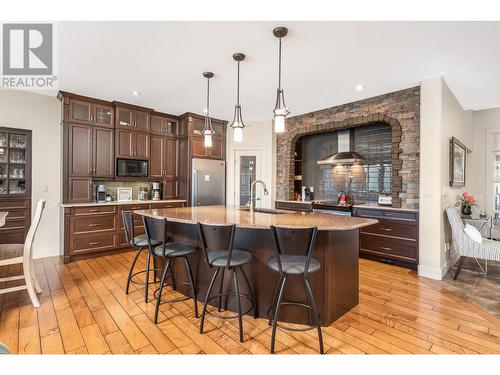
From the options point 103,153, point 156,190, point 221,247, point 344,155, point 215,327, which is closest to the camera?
point 221,247

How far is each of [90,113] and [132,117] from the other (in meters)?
0.69

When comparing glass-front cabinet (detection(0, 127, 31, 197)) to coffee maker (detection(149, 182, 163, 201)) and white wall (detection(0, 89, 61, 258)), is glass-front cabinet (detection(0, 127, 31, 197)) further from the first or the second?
coffee maker (detection(149, 182, 163, 201))

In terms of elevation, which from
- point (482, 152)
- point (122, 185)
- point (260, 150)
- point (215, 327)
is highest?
point (260, 150)

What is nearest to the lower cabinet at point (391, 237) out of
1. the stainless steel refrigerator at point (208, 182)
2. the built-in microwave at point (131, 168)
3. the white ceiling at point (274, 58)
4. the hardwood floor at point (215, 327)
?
the hardwood floor at point (215, 327)

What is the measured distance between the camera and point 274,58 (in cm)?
300

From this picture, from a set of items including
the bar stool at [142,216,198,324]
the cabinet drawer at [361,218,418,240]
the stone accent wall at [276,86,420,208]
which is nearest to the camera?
the bar stool at [142,216,198,324]

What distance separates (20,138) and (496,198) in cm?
869

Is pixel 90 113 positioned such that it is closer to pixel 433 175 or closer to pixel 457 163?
pixel 433 175

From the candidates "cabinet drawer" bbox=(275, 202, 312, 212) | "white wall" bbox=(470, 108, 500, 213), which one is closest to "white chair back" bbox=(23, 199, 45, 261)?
"cabinet drawer" bbox=(275, 202, 312, 212)

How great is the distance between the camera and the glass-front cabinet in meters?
3.98

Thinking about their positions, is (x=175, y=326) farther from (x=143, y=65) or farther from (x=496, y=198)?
(x=496, y=198)

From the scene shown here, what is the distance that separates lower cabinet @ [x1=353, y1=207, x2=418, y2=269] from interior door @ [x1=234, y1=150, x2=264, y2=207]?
8.15 ft

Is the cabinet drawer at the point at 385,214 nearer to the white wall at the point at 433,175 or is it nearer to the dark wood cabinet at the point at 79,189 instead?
the white wall at the point at 433,175

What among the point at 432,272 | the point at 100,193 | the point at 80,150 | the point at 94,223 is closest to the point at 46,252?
the point at 94,223
